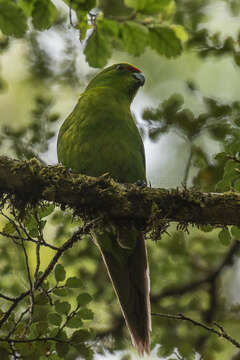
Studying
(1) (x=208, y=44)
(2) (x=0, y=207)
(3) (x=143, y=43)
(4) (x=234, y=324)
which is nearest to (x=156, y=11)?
(3) (x=143, y=43)

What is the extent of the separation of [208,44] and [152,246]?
253 centimetres

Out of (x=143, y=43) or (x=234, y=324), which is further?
(x=234, y=324)

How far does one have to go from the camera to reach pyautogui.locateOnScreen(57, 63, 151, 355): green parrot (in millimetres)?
4168

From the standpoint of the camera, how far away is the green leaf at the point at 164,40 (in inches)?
142

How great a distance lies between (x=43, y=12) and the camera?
336cm

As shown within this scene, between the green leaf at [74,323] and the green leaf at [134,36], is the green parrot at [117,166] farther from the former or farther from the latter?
the green leaf at [134,36]

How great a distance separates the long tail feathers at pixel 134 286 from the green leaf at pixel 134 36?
4.85ft

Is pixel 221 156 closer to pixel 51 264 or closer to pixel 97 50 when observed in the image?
pixel 97 50

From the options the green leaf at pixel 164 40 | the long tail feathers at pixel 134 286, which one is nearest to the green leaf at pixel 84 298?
the long tail feathers at pixel 134 286

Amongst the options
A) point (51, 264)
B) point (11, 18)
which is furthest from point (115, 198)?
point (11, 18)

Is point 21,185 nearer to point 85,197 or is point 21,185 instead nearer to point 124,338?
point 85,197

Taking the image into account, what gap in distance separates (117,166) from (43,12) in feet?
4.80

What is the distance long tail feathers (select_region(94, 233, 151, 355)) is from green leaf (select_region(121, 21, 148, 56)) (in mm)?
1479

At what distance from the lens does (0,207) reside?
3.27 m
